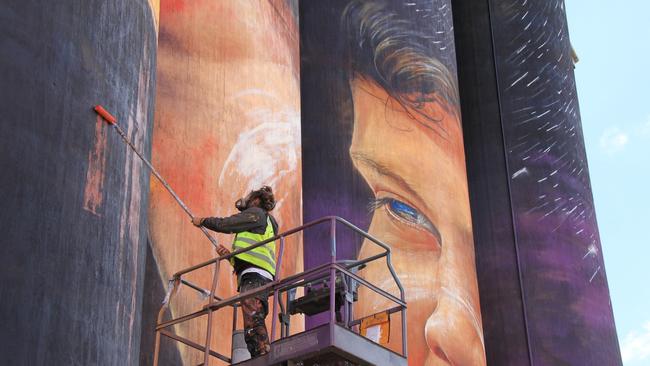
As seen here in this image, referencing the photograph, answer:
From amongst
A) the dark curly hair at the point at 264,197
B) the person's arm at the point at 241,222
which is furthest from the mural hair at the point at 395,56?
the person's arm at the point at 241,222

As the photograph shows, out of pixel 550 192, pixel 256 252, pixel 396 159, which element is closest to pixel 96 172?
pixel 256 252

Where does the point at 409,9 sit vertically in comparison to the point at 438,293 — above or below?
above

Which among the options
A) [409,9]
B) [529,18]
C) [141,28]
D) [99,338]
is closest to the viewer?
[99,338]

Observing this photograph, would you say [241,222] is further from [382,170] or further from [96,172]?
[382,170]

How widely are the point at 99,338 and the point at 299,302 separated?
1.92 metres

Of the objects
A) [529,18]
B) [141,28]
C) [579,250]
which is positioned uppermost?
[529,18]

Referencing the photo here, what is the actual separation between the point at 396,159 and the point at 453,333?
365 centimetres

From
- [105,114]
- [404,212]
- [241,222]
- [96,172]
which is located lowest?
[241,222]

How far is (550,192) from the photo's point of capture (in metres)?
26.1

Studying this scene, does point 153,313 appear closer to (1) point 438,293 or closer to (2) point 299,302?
(2) point 299,302

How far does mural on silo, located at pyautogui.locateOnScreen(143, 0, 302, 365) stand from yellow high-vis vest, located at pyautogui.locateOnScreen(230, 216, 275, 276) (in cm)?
314

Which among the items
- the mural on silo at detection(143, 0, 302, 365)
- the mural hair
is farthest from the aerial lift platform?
the mural hair

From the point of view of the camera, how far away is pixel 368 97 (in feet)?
70.6

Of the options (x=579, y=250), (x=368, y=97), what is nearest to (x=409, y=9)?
(x=368, y=97)
